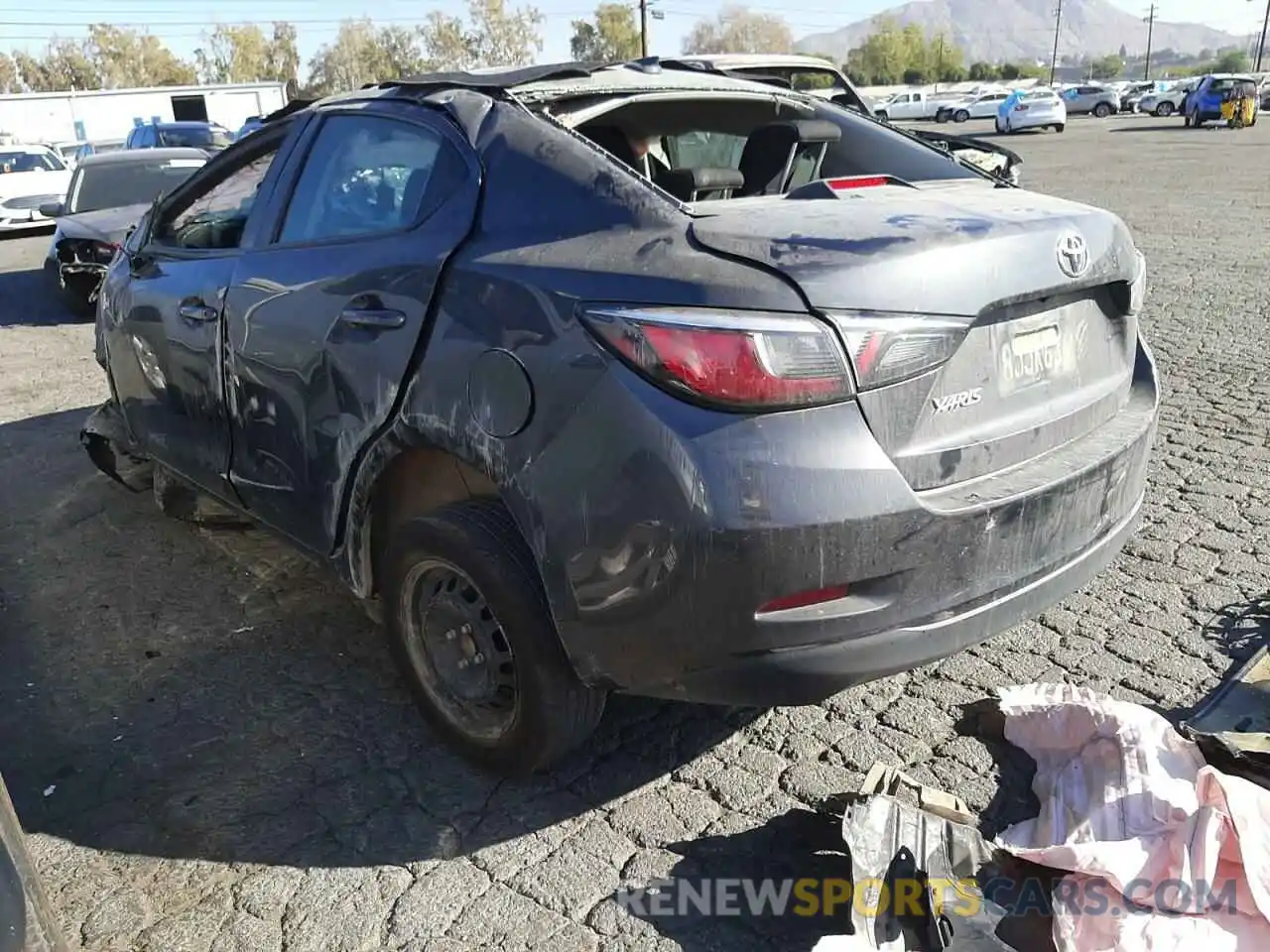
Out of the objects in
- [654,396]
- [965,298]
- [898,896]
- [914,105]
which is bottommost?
[914,105]

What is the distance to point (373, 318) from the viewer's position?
2689mm

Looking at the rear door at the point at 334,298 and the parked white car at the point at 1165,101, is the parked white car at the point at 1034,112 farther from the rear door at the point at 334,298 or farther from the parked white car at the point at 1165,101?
the rear door at the point at 334,298

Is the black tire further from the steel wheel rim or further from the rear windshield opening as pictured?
the rear windshield opening

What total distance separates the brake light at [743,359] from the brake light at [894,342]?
0.04m

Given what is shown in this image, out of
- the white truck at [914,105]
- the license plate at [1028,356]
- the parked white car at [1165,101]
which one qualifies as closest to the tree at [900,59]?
the white truck at [914,105]

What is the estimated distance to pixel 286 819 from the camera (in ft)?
8.75

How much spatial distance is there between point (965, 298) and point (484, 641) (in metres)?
1.40

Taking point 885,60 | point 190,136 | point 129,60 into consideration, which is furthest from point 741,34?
point 190,136

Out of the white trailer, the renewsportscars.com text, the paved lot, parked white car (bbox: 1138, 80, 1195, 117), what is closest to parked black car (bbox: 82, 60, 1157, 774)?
the paved lot

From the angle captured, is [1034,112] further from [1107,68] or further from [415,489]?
[1107,68]

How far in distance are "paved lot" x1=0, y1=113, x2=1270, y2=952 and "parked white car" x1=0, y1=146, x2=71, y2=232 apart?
1443 centimetres

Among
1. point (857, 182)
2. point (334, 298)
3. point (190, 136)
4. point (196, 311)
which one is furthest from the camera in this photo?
point (190, 136)

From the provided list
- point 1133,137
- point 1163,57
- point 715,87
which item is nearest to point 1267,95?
point 1133,137

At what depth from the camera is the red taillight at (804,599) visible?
209cm
